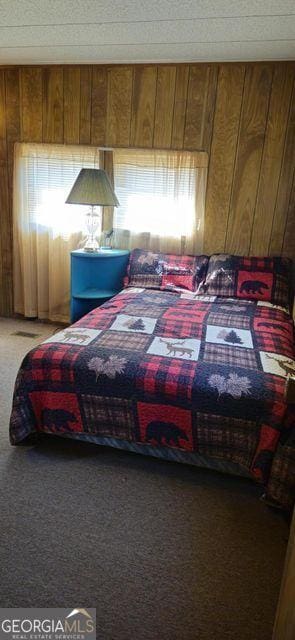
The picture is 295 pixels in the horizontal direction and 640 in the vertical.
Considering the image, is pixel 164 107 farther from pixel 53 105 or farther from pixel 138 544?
pixel 138 544

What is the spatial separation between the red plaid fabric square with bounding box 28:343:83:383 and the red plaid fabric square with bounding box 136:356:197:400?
34cm

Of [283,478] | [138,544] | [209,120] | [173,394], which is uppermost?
[209,120]

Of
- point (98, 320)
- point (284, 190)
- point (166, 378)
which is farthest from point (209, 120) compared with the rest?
point (166, 378)

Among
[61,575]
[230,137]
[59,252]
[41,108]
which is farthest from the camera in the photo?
[59,252]

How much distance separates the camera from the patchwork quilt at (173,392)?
170 centimetres

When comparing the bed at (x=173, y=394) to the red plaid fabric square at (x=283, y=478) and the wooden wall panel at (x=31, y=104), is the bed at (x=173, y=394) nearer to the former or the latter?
the red plaid fabric square at (x=283, y=478)

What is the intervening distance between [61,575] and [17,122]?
140 inches

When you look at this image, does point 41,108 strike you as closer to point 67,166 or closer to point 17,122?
point 17,122

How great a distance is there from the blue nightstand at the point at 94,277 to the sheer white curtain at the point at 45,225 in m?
0.46

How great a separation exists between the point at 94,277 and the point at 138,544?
225 cm

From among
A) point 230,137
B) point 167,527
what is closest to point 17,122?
point 230,137

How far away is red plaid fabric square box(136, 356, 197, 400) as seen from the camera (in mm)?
1779

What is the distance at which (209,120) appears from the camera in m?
3.16

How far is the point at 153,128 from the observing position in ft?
10.8
